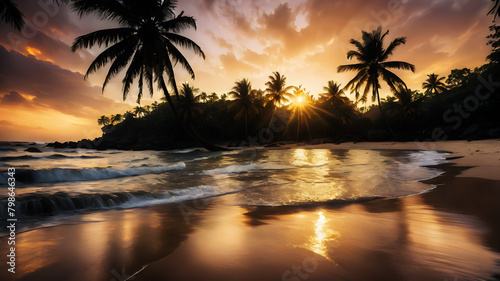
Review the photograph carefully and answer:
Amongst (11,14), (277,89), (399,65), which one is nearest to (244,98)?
(277,89)

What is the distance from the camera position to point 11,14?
7578 mm

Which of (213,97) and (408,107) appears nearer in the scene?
(408,107)

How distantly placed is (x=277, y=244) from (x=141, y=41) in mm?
14941

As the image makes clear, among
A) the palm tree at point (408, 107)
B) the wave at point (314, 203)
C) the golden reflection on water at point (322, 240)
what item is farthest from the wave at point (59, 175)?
the palm tree at point (408, 107)

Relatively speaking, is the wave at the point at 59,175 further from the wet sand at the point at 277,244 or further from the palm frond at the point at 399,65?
the palm frond at the point at 399,65

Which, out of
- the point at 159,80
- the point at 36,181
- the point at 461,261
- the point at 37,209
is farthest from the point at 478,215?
the point at 159,80

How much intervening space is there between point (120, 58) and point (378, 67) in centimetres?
2199

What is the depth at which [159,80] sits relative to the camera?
13.3 metres

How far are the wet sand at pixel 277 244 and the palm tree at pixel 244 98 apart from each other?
97.9ft

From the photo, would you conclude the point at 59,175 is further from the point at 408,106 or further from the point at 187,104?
the point at 408,106

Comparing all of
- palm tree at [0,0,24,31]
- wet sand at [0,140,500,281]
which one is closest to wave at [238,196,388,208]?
wet sand at [0,140,500,281]

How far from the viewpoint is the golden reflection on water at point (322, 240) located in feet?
5.08

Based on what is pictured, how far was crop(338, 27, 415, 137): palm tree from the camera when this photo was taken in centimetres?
1967

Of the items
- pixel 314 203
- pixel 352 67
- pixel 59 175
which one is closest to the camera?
pixel 314 203
